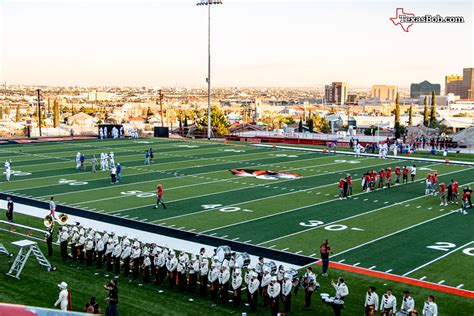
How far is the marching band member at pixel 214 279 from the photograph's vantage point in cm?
1337

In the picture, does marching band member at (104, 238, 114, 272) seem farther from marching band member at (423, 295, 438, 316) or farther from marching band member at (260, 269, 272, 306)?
marching band member at (423, 295, 438, 316)

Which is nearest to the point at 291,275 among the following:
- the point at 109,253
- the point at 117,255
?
the point at 117,255

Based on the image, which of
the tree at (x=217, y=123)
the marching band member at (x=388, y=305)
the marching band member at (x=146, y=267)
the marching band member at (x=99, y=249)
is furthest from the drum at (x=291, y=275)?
the tree at (x=217, y=123)

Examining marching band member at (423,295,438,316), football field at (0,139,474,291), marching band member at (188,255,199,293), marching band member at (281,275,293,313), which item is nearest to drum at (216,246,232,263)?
marching band member at (188,255,199,293)

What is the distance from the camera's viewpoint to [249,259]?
50.1 feet

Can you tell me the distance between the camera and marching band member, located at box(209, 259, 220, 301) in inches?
526

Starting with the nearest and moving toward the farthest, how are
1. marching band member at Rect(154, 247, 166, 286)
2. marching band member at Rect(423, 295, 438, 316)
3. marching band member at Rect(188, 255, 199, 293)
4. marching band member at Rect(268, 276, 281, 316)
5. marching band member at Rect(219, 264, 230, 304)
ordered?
marching band member at Rect(423, 295, 438, 316) → marching band member at Rect(268, 276, 281, 316) → marching band member at Rect(219, 264, 230, 304) → marching band member at Rect(188, 255, 199, 293) → marching band member at Rect(154, 247, 166, 286)

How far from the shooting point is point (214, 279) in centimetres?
1343

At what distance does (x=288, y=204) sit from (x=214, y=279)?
37.3 feet

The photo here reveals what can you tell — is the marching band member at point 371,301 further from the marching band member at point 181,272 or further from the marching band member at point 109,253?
the marching band member at point 109,253

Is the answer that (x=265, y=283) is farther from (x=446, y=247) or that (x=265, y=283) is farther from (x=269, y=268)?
(x=446, y=247)

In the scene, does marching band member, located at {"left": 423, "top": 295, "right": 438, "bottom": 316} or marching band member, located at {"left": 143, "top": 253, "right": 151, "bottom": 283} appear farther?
marching band member, located at {"left": 143, "top": 253, "right": 151, "bottom": 283}

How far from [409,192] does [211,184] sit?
363 inches

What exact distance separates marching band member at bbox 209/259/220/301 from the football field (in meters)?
4.25
